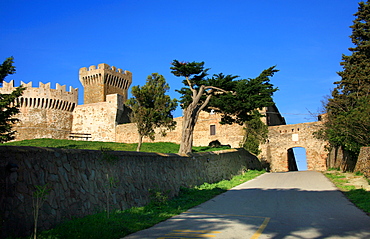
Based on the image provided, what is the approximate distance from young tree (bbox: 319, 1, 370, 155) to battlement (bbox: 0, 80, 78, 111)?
119 ft

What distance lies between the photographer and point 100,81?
51.2m

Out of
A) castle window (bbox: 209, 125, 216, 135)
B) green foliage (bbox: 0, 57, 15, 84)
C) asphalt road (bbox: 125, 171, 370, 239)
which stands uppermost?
green foliage (bbox: 0, 57, 15, 84)

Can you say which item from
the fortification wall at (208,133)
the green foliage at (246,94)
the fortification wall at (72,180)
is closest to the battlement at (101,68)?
the fortification wall at (208,133)

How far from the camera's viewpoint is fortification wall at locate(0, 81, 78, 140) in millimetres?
44062

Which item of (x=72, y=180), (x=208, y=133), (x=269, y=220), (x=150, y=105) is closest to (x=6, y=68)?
(x=150, y=105)

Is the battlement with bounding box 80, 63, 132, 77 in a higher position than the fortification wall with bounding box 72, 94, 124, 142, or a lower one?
higher

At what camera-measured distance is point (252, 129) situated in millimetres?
34062

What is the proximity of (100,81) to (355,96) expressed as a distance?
128ft

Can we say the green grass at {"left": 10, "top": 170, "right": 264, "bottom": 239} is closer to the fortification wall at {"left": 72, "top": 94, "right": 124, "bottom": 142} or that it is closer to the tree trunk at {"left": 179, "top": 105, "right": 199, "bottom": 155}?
the tree trunk at {"left": 179, "top": 105, "right": 199, "bottom": 155}

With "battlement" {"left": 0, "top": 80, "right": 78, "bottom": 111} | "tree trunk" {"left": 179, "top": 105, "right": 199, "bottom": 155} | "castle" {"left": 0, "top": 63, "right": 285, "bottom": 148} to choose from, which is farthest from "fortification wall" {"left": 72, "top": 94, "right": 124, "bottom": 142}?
"tree trunk" {"left": 179, "top": 105, "right": 199, "bottom": 155}

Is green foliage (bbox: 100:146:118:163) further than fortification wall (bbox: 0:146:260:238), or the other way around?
green foliage (bbox: 100:146:118:163)

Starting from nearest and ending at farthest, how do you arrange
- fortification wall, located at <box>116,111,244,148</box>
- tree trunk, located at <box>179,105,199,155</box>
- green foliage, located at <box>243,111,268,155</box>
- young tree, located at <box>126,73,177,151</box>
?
tree trunk, located at <box>179,105,199,155</box> → young tree, located at <box>126,73,177,151</box> → green foliage, located at <box>243,111,268,155</box> → fortification wall, located at <box>116,111,244,148</box>

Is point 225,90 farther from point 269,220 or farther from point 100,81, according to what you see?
point 100,81

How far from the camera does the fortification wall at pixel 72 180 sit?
5531 millimetres
